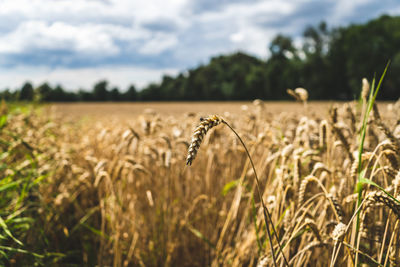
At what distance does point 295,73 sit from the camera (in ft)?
150

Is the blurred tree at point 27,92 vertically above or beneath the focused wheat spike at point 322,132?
above

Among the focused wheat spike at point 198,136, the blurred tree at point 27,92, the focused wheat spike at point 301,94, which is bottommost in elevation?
the focused wheat spike at point 198,136

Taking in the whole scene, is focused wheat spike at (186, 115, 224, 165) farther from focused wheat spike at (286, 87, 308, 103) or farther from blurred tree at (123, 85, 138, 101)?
blurred tree at (123, 85, 138, 101)

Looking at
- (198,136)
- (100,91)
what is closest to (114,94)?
(100,91)

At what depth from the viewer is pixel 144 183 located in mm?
2834

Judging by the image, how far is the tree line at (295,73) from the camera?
119ft

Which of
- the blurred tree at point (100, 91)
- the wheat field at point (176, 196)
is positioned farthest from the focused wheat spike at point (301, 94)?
the blurred tree at point (100, 91)

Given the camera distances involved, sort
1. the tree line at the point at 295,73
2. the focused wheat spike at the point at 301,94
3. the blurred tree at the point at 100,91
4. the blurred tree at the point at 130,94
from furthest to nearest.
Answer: the blurred tree at the point at 130,94 < the blurred tree at the point at 100,91 < the tree line at the point at 295,73 < the focused wheat spike at the point at 301,94

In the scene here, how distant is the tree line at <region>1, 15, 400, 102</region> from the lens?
36.4 meters

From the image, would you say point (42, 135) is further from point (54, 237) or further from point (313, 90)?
point (313, 90)

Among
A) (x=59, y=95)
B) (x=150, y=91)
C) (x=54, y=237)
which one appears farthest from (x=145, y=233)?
(x=150, y=91)

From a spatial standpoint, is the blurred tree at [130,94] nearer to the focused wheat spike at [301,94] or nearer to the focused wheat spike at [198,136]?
the focused wheat spike at [301,94]

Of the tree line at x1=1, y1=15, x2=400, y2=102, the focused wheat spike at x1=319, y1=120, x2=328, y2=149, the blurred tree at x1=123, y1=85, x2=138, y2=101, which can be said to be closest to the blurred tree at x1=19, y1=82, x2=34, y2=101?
the focused wheat spike at x1=319, y1=120, x2=328, y2=149

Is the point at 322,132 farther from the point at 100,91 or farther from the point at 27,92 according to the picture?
the point at 100,91
